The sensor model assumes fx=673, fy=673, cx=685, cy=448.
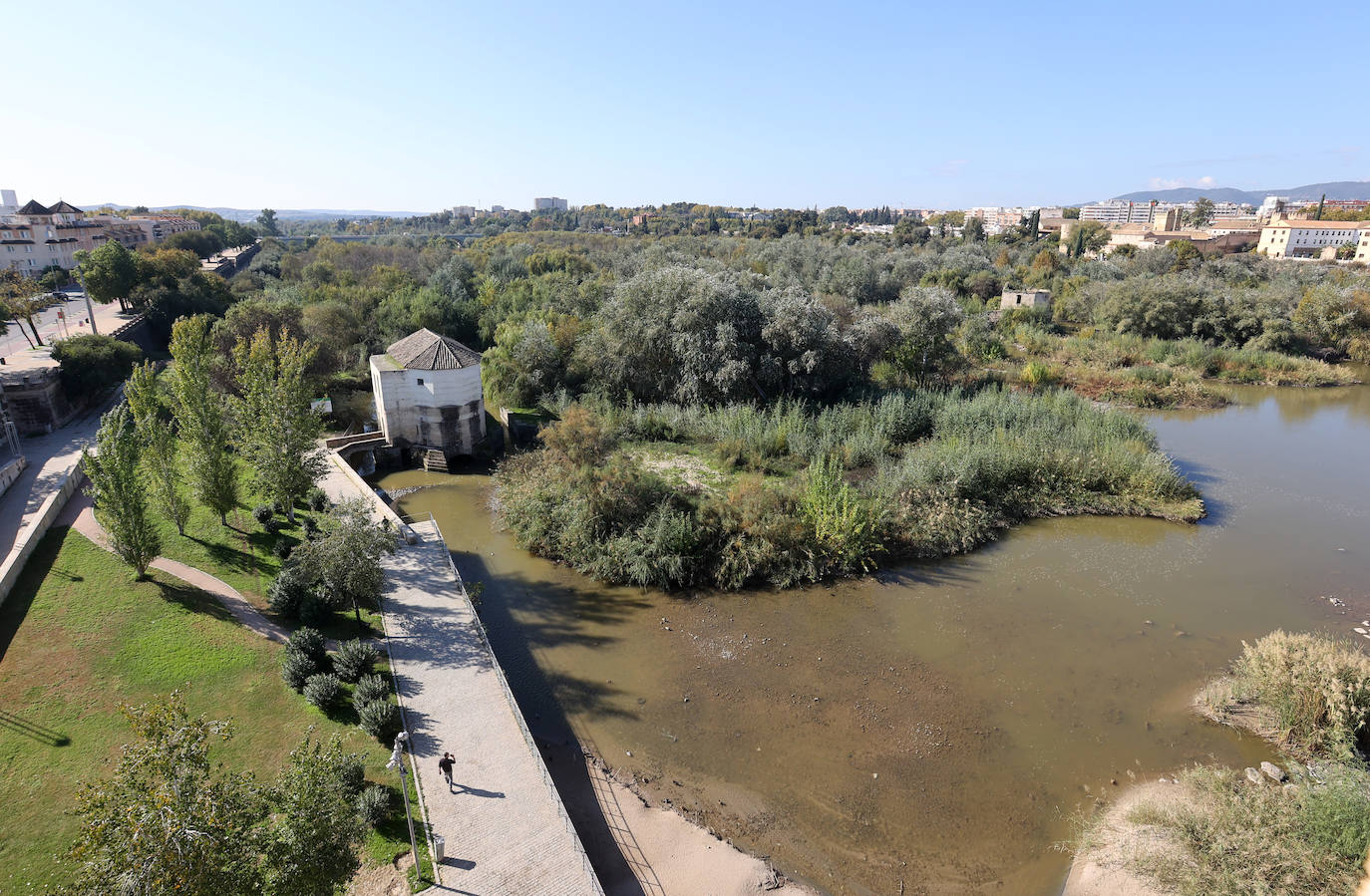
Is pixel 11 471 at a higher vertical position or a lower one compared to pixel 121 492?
lower

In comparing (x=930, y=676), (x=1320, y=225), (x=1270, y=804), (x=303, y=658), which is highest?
(x=1320, y=225)

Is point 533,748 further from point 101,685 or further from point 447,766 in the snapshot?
point 101,685

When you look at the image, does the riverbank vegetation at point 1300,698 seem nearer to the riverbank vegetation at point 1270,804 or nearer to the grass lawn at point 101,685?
the riverbank vegetation at point 1270,804


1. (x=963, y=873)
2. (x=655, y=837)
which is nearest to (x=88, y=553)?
(x=655, y=837)

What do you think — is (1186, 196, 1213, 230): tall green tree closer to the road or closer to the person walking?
the person walking

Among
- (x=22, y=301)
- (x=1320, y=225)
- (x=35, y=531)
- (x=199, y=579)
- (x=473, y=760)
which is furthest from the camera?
(x=1320, y=225)

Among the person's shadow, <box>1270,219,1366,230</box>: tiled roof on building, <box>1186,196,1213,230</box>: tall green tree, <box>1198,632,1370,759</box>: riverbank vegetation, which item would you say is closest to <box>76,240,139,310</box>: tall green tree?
the person's shadow

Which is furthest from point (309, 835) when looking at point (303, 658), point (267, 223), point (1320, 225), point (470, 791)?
point (267, 223)
